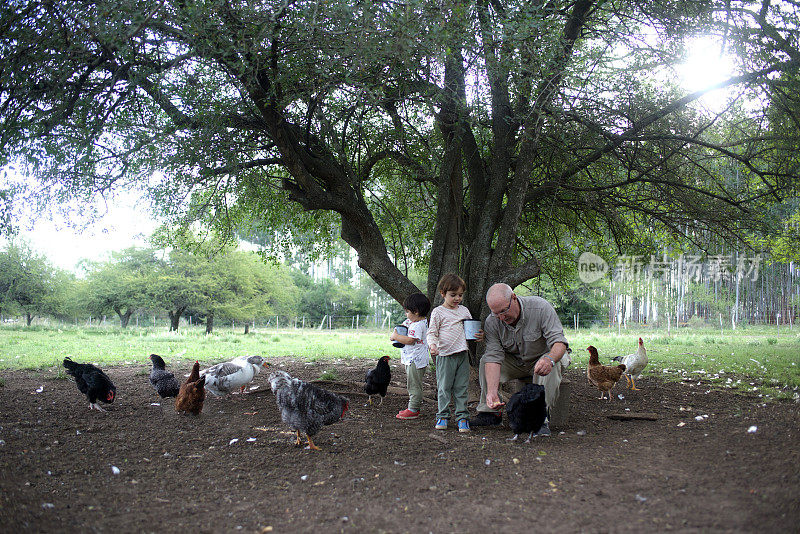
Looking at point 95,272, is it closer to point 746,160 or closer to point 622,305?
point 746,160

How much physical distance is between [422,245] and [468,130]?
4456 millimetres

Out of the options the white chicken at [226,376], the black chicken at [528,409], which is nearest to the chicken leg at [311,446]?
the black chicken at [528,409]

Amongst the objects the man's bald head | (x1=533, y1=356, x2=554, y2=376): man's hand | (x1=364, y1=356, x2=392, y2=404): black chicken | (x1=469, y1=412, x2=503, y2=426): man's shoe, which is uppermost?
the man's bald head

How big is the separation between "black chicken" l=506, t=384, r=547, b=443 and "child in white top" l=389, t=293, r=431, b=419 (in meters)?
1.54

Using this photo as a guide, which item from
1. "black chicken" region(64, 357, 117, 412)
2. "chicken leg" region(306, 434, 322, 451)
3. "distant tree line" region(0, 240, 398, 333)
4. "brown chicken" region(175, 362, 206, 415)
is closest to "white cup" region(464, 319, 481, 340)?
"chicken leg" region(306, 434, 322, 451)

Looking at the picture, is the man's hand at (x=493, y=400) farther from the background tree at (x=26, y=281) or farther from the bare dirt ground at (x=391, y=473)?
the background tree at (x=26, y=281)

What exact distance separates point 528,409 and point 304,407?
216 cm

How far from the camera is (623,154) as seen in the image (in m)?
8.57

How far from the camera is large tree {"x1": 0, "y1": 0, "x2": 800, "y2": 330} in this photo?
540cm

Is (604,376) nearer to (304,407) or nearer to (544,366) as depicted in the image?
(544,366)

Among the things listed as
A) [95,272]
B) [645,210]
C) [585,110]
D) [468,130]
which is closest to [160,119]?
[468,130]

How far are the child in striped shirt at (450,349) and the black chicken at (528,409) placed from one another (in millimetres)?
653

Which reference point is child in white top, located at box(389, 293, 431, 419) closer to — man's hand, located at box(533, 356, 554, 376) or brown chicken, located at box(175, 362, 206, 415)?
man's hand, located at box(533, 356, 554, 376)

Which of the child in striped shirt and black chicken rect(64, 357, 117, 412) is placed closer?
the child in striped shirt
